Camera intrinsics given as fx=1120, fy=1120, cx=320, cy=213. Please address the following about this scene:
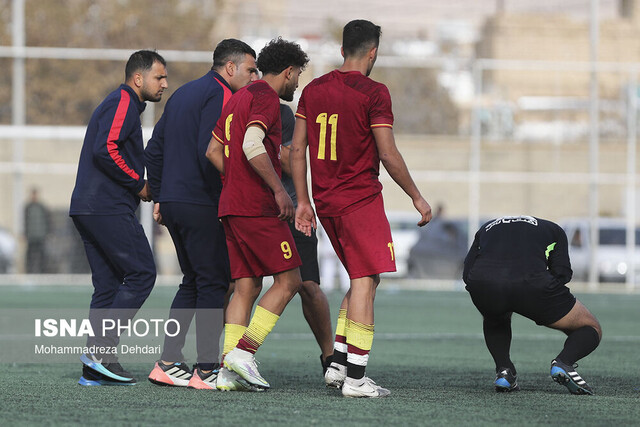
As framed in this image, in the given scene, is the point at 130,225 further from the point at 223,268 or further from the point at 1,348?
the point at 1,348

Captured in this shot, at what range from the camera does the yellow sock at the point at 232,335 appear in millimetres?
6758

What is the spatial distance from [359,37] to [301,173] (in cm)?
87

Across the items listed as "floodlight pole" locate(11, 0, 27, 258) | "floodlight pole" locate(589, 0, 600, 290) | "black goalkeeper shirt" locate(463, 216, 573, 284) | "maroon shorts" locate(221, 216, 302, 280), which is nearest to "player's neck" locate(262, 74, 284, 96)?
"maroon shorts" locate(221, 216, 302, 280)

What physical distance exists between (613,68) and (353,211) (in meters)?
18.9

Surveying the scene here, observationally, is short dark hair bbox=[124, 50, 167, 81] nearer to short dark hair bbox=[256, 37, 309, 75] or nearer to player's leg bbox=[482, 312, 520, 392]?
short dark hair bbox=[256, 37, 309, 75]

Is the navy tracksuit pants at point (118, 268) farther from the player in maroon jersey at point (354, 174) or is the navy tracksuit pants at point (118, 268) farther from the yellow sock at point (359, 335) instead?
the yellow sock at point (359, 335)

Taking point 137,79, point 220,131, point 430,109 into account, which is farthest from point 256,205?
point 430,109

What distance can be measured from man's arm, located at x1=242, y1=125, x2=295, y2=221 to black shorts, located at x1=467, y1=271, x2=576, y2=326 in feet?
4.25

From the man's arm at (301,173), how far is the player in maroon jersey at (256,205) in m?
0.12

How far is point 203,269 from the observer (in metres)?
6.96

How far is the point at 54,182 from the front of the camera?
1091 inches

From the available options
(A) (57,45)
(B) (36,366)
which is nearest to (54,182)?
(A) (57,45)

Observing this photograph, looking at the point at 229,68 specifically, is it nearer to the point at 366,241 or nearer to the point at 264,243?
the point at 264,243

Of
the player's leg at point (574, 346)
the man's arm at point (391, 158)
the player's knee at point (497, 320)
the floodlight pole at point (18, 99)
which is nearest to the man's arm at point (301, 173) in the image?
the man's arm at point (391, 158)
